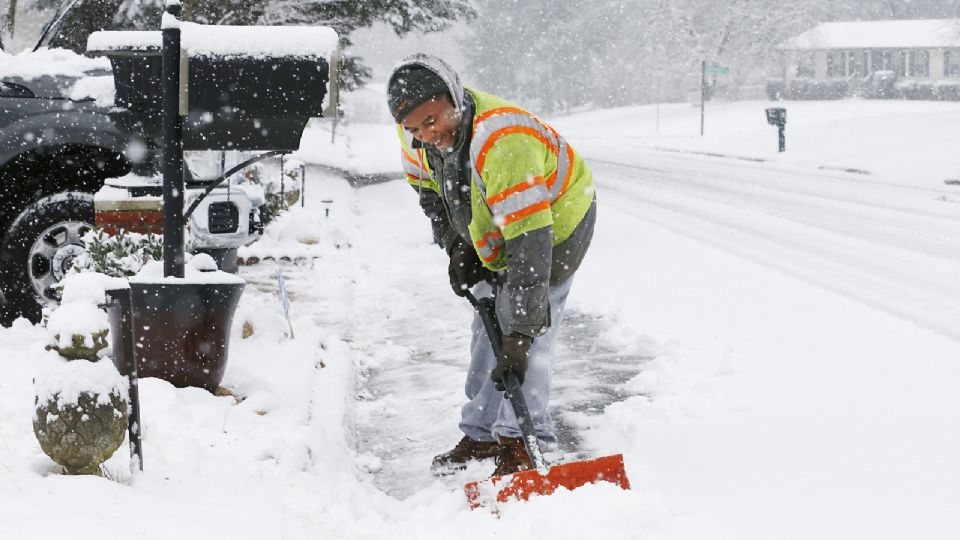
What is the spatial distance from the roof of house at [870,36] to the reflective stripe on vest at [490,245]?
170ft

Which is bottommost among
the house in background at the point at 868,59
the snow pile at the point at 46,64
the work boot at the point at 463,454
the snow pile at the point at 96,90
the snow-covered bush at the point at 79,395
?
the work boot at the point at 463,454

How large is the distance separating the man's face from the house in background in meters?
51.4

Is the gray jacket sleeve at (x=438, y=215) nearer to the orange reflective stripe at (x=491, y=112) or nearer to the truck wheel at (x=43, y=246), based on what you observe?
the orange reflective stripe at (x=491, y=112)

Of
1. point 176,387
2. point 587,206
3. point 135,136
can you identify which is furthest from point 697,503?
point 135,136

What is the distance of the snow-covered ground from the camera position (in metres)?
3.45

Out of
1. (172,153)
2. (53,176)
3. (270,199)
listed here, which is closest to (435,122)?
(172,153)

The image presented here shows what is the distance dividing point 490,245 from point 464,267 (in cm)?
43

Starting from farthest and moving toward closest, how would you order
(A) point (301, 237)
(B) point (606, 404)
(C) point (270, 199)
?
1. (C) point (270, 199)
2. (A) point (301, 237)
3. (B) point (606, 404)

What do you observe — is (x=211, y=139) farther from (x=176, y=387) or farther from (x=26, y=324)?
(x=26, y=324)

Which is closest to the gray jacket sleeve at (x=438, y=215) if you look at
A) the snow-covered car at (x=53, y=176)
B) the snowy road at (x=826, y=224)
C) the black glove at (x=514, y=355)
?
the black glove at (x=514, y=355)

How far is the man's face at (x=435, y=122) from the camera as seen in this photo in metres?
3.60

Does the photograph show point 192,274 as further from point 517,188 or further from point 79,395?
point 517,188

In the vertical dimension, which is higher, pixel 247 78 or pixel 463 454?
pixel 247 78

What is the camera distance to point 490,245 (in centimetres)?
397
